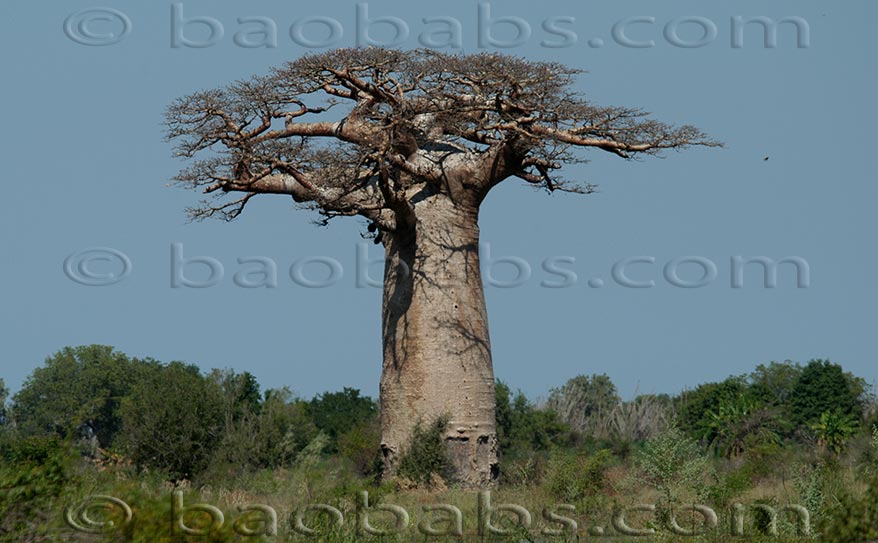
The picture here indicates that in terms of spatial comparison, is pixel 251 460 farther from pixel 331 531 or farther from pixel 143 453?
pixel 331 531

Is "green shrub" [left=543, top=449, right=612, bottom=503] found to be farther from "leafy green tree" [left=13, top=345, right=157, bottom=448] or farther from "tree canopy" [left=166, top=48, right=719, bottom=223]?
"leafy green tree" [left=13, top=345, right=157, bottom=448]

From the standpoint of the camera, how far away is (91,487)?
9.66 m

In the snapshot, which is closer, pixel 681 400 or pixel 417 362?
pixel 417 362

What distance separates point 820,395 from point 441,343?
841 inches

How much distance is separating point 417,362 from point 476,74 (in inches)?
142

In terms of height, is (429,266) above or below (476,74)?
below

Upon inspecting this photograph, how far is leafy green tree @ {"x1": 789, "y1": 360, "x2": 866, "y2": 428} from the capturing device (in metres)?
34.2

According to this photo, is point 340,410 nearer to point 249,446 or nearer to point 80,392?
point 80,392

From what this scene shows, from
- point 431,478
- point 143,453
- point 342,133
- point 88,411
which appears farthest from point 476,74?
point 88,411

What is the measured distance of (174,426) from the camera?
1658 centimetres

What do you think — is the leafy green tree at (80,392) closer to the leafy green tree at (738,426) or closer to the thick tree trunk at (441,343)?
the leafy green tree at (738,426)

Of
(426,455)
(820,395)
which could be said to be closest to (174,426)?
(426,455)

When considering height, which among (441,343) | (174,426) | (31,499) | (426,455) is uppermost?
(441,343)

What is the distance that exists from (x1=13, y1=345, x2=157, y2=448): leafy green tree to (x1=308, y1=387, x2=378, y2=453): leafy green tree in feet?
17.8
